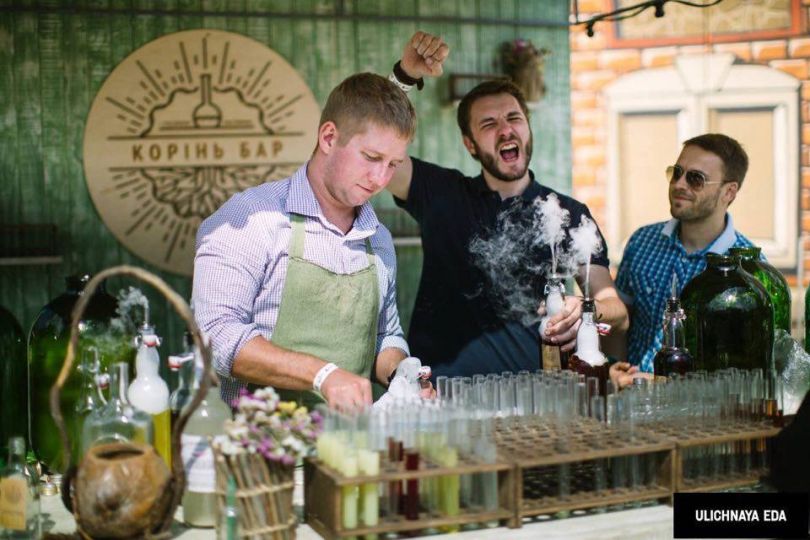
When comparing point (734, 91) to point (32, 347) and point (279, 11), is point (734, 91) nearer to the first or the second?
point (279, 11)

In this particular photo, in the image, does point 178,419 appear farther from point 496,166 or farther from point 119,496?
point 496,166

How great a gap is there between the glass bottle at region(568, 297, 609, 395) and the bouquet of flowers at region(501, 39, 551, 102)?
3424mm

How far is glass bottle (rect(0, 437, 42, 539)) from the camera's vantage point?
7.09 ft

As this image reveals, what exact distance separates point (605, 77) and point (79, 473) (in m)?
6.12

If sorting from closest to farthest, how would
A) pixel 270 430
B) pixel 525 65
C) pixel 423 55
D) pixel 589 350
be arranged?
pixel 270 430 < pixel 589 350 < pixel 423 55 < pixel 525 65

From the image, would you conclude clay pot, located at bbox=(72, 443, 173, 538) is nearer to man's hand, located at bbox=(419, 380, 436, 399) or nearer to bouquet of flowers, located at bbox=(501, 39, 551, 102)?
man's hand, located at bbox=(419, 380, 436, 399)

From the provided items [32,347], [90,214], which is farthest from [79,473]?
[90,214]

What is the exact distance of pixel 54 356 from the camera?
298cm

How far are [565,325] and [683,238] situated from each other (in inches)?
45.3

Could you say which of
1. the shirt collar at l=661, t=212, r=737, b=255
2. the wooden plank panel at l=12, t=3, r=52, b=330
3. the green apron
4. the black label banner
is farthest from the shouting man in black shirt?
the wooden plank panel at l=12, t=3, r=52, b=330

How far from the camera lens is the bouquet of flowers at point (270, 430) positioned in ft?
6.74

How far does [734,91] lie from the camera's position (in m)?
6.87

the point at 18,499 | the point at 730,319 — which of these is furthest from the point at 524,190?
the point at 18,499

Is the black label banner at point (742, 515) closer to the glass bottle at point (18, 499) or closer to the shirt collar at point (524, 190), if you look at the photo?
the glass bottle at point (18, 499)
